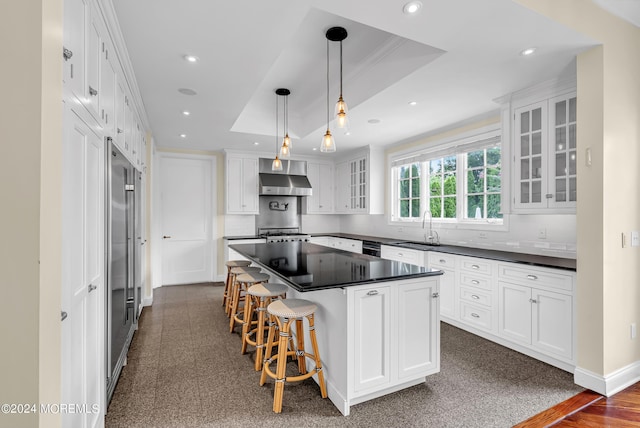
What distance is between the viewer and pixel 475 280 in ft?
11.0

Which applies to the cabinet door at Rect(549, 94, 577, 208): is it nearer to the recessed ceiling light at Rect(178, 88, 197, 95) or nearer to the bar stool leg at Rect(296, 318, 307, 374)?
the bar stool leg at Rect(296, 318, 307, 374)

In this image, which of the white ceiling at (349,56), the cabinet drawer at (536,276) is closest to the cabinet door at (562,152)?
the white ceiling at (349,56)

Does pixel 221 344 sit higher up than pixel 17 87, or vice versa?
pixel 17 87

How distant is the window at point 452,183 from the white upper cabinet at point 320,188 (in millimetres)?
1682

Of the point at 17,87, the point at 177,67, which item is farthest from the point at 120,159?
the point at 17,87

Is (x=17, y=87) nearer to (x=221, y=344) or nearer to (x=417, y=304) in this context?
(x=417, y=304)

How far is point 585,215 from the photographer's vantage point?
2.33m

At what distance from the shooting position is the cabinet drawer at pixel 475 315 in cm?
322

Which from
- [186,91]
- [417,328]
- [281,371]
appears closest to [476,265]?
[417,328]

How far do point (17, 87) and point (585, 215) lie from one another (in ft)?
10.5

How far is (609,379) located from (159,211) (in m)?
6.19

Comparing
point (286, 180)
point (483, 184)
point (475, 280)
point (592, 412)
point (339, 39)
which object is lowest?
point (592, 412)

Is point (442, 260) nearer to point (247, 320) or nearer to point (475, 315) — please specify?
point (475, 315)

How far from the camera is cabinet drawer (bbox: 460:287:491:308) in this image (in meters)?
3.22
